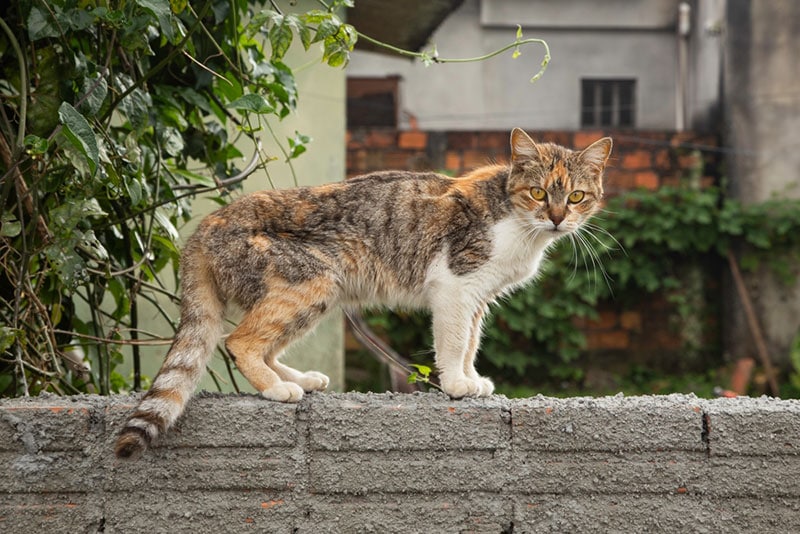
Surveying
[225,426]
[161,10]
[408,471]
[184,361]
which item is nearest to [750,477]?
[408,471]

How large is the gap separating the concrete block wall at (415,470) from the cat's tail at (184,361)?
9 cm

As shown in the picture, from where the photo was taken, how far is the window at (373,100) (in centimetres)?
1138

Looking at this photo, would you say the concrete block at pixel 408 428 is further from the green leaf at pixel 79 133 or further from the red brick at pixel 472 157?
the red brick at pixel 472 157

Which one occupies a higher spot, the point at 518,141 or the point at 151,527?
the point at 518,141

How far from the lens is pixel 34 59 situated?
8.98 ft

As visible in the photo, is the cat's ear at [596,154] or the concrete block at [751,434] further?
the cat's ear at [596,154]

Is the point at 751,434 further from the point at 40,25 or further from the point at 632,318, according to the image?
the point at 632,318

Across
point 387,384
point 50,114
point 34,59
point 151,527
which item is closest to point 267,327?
point 151,527

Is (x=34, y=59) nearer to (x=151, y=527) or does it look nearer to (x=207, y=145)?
(x=207, y=145)

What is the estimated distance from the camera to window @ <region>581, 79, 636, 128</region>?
14570mm

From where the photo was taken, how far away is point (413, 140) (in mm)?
8734

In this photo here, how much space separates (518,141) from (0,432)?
177cm

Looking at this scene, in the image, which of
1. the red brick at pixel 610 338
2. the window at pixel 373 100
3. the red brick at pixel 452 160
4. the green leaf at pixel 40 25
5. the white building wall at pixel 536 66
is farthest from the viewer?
the white building wall at pixel 536 66

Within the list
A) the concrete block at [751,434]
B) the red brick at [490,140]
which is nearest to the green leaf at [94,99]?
the concrete block at [751,434]
